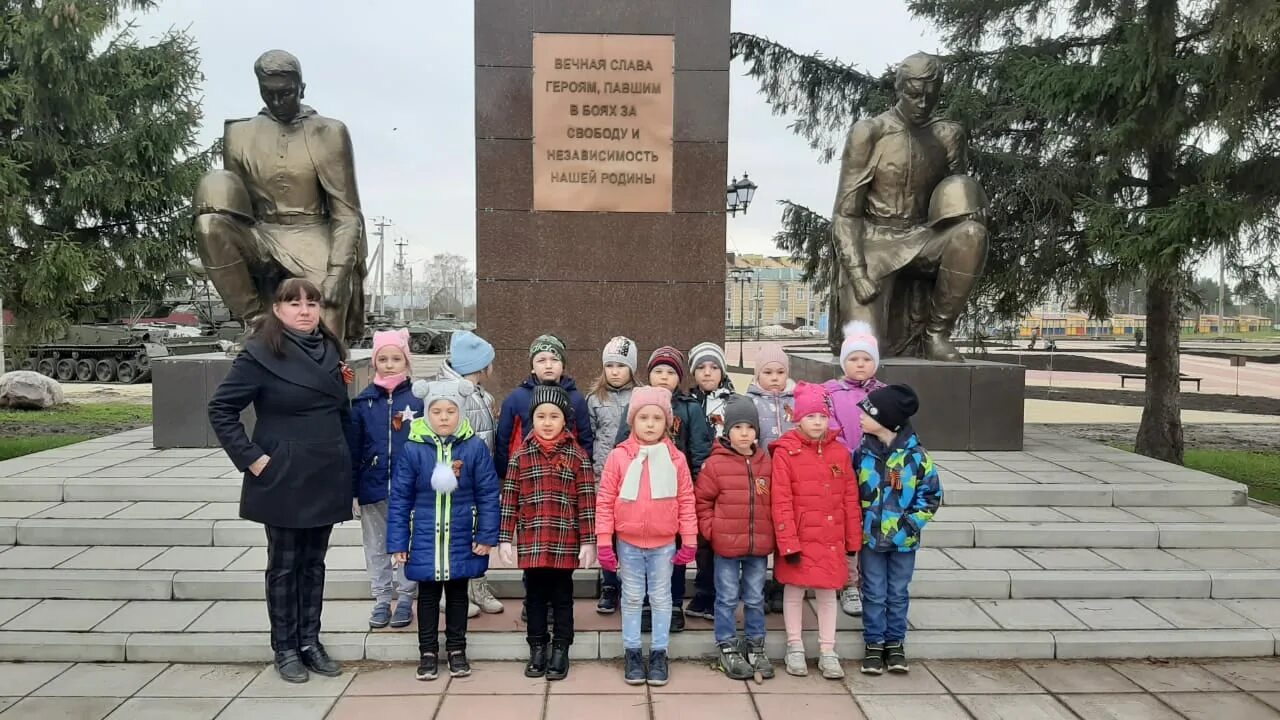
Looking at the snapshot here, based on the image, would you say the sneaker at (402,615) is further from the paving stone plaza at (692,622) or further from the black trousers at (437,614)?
the black trousers at (437,614)

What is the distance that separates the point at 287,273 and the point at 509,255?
5.60ft

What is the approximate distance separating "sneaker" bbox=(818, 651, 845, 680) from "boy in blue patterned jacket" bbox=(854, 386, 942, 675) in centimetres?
13

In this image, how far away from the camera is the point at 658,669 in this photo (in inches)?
135

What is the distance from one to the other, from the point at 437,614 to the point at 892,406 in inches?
78.1

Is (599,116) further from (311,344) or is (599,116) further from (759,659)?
(759,659)

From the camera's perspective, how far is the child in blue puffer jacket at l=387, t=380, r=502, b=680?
10.8ft

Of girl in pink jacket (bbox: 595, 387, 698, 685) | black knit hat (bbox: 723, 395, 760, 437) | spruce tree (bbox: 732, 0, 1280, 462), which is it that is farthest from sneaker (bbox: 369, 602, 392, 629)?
spruce tree (bbox: 732, 0, 1280, 462)

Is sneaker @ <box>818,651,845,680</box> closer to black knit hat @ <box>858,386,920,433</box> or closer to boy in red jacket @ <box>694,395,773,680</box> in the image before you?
boy in red jacket @ <box>694,395,773,680</box>

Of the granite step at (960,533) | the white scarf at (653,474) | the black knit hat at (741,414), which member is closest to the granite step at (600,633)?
the granite step at (960,533)

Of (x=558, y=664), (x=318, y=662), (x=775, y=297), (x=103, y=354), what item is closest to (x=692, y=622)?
(x=558, y=664)

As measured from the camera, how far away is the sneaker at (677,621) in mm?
3758

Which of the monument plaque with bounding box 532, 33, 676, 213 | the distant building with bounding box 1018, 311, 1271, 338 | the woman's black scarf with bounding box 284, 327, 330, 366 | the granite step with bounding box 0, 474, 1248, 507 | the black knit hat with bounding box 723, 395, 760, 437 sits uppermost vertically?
the monument plaque with bounding box 532, 33, 676, 213

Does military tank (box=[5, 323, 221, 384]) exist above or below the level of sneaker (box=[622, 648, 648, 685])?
above

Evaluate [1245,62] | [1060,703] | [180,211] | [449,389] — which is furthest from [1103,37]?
[180,211]
